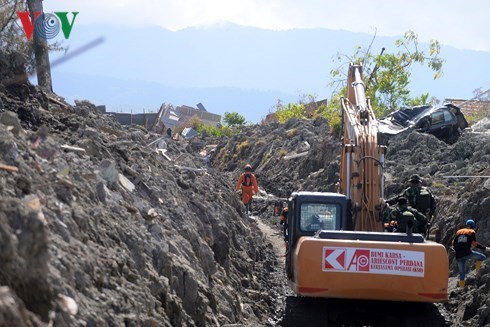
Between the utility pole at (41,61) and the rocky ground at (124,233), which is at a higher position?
the utility pole at (41,61)

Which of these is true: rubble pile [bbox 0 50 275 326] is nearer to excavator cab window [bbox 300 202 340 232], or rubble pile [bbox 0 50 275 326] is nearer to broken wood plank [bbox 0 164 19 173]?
broken wood plank [bbox 0 164 19 173]

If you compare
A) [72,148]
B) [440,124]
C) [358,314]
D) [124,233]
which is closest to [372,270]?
[358,314]

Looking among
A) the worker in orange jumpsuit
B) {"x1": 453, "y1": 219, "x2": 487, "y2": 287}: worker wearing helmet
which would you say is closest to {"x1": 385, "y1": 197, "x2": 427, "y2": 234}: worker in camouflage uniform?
{"x1": 453, "y1": 219, "x2": 487, "y2": 287}: worker wearing helmet

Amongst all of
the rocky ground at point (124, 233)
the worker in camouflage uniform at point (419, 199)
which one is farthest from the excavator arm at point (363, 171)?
the rocky ground at point (124, 233)

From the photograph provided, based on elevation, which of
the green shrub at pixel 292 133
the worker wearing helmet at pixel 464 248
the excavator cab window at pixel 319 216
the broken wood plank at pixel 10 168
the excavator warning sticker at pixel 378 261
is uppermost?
the broken wood plank at pixel 10 168

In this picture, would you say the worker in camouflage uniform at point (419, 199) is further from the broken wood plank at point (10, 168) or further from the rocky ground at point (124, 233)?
the broken wood plank at point (10, 168)

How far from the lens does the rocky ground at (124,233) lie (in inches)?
260

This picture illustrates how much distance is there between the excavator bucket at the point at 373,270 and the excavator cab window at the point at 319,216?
6.19 ft

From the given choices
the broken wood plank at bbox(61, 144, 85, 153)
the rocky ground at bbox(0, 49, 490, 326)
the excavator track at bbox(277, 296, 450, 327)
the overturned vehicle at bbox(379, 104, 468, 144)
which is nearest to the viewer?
the rocky ground at bbox(0, 49, 490, 326)

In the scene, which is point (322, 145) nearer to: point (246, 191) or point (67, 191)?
point (246, 191)

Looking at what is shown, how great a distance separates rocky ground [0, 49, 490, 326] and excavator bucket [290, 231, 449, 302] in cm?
147

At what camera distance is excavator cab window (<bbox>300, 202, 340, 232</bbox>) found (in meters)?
14.7

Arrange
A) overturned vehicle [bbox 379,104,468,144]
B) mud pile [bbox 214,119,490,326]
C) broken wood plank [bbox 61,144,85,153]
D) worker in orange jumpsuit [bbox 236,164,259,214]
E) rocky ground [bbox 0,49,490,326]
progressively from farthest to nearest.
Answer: overturned vehicle [bbox 379,104,468,144] < worker in orange jumpsuit [bbox 236,164,259,214] < mud pile [bbox 214,119,490,326] < broken wood plank [bbox 61,144,85,153] < rocky ground [bbox 0,49,490,326]

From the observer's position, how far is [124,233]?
33.0ft
